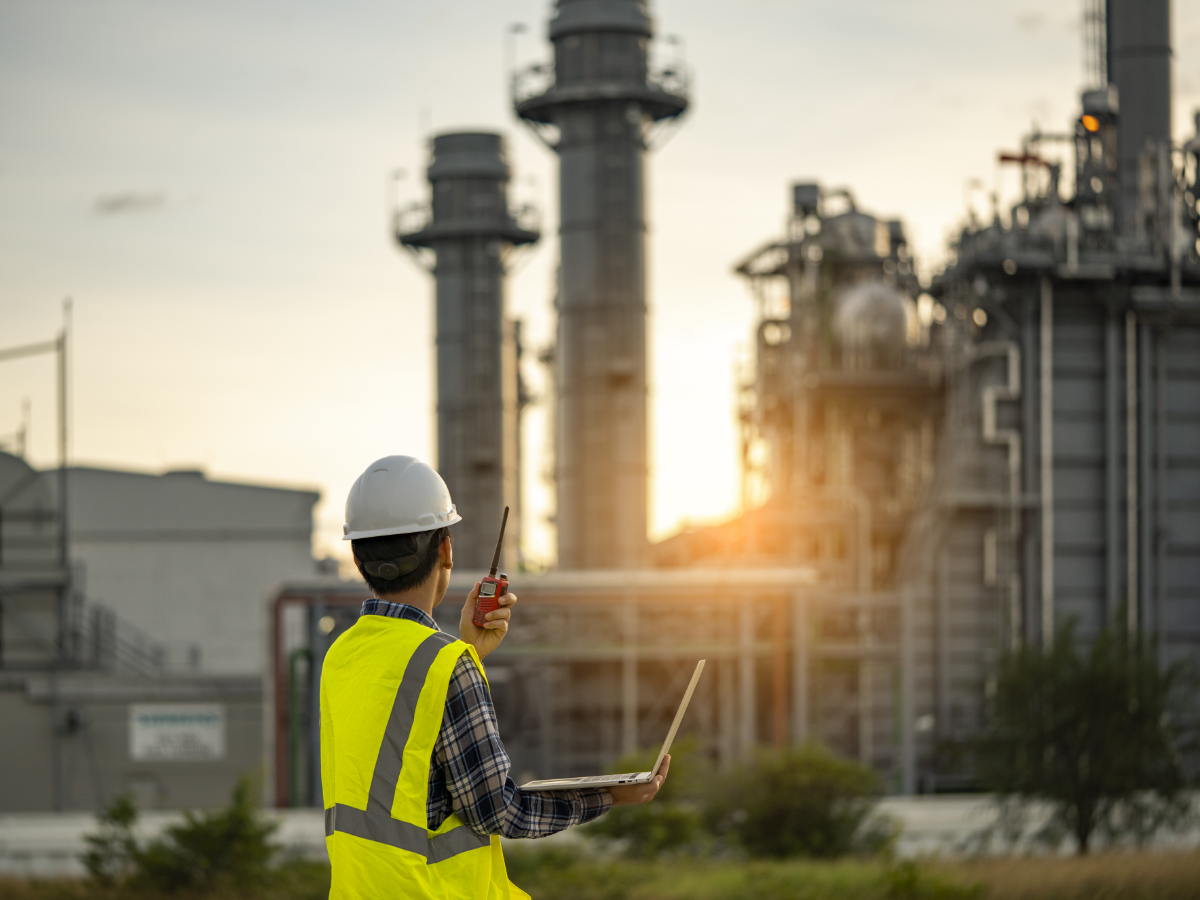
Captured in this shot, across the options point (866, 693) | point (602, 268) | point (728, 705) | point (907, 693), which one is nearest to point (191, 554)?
point (602, 268)

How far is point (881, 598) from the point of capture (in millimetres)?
31234

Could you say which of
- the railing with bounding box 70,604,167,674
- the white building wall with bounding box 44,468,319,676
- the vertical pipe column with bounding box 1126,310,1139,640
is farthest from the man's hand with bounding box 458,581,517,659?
the white building wall with bounding box 44,468,319,676

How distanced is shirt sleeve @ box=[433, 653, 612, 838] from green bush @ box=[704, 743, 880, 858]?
48.0ft

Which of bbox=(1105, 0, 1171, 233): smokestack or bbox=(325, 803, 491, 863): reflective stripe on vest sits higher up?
bbox=(1105, 0, 1171, 233): smokestack

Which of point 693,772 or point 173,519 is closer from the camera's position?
point 693,772

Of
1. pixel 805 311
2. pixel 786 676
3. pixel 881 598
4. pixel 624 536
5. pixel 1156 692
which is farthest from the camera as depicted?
pixel 805 311

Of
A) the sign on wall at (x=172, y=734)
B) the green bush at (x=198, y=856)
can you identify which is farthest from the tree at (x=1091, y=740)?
the sign on wall at (x=172, y=734)

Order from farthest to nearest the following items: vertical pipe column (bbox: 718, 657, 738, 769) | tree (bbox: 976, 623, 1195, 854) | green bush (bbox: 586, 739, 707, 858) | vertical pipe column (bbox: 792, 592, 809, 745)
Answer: vertical pipe column (bbox: 718, 657, 738, 769), vertical pipe column (bbox: 792, 592, 809, 745), tree (bbox: 976, 623, 1195, 854), green bush (bbox: 586, 739, 707, 858)

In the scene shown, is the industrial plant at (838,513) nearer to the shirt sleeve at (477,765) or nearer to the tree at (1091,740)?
the tree at (1091,740)

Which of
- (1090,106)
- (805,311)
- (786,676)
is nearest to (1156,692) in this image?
(786,676)

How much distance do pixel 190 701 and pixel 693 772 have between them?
14.3 meters

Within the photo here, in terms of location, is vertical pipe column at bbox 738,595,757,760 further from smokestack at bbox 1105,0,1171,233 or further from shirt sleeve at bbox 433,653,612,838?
shirt sleeve at bbox 433,653,612,838

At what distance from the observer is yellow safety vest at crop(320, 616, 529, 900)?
353 centimetres

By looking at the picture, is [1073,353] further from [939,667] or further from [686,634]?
[686,634]
